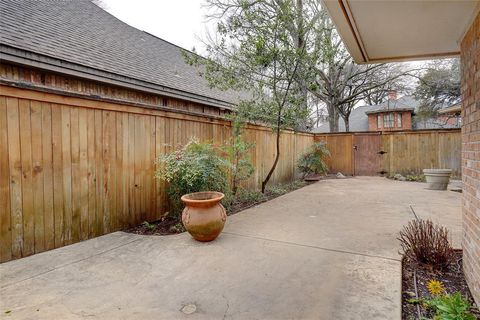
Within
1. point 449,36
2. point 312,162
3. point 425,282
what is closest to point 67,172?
point 425,282

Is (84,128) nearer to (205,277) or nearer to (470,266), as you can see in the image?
(205,277)

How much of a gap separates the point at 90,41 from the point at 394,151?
33.6 ft

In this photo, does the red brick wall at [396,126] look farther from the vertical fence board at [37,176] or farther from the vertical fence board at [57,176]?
the vertical fence board at [37,176]

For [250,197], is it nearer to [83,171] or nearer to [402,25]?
[83,171]

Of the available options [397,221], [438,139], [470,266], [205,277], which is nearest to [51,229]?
[205,277]

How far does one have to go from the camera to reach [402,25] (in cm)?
226

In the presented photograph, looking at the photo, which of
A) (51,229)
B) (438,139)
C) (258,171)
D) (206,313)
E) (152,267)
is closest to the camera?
(206,313)

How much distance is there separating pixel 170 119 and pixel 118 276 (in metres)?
2.65

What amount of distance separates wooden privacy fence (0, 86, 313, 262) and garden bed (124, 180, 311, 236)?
0.51ft

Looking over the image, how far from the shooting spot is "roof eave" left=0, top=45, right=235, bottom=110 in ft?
12.1

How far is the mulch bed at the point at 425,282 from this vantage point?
6.27 feet

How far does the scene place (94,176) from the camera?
339 cm

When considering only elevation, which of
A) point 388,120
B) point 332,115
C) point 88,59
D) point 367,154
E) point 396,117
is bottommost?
point 367,154

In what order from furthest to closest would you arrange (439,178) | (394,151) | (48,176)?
(394,151)
(439,178)
(48,176)
